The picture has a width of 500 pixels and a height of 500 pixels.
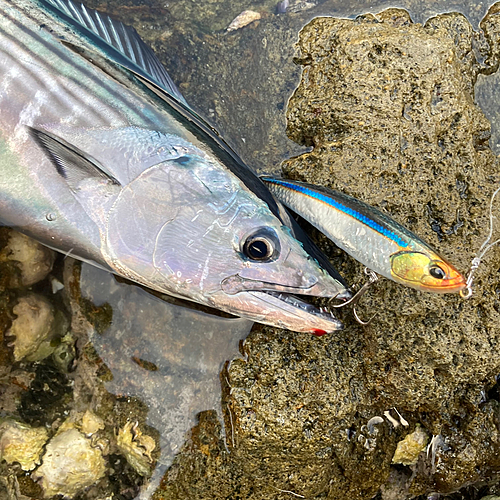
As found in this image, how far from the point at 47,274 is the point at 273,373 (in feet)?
5.33

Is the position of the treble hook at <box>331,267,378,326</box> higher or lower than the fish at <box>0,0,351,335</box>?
lower

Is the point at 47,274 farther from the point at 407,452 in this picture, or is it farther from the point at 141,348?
the point at 407,452

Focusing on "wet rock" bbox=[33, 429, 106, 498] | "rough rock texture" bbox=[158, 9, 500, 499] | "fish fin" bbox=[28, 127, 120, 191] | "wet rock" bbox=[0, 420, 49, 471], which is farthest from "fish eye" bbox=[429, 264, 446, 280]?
"wet rock" bbox=[0, 420, 49, 471]

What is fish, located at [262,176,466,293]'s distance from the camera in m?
1.78

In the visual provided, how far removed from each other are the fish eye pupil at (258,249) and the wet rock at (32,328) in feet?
5.18

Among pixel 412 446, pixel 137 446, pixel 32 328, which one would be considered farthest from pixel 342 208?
pixel 32 328

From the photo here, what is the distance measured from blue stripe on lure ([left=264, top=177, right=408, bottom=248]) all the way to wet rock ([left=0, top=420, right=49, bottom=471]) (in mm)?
2215

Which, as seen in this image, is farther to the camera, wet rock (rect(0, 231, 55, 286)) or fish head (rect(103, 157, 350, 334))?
wet rock (rect(0, 231, 55, 286))

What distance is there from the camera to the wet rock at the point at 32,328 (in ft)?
9.13

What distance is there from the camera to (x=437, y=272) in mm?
1757

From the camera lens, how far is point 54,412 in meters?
2.89

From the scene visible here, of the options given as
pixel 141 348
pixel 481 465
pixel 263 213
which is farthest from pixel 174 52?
pixel 481 465

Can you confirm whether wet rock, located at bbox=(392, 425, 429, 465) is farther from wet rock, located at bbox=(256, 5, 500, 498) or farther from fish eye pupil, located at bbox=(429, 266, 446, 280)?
fish eye pupil, located at bbox=(429, 266, 446, 280)

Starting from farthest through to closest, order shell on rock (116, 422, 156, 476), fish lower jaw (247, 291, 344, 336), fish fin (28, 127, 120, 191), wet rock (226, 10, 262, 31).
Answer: wet rock (226, 10, 262, 31) < shell on rock (116, 422, 156, 476) < fish fin (28, 127, 120, 191) < fish lower jaw (247, 291, 344, 336)
